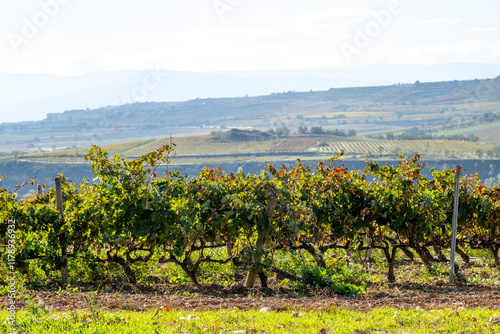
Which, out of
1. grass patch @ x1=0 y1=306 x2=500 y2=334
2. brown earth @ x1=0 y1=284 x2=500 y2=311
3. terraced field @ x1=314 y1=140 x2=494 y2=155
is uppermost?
grass patch @ x1=0 y1=306 x2=500 y2=334

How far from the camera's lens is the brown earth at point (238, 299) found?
674 centimetres

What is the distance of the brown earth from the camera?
22.1 feet

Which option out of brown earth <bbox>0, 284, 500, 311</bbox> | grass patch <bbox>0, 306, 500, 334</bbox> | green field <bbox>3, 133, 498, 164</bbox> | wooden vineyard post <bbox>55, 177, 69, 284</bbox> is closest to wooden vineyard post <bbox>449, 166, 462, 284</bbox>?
brown earth <bbox>0, 284, 500, 311</bbox>

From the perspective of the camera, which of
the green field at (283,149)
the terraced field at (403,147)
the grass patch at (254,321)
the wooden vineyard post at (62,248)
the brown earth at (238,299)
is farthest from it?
the terraced field at (403,147)

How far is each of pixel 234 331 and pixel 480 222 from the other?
590 centimetres

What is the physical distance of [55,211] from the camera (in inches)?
339

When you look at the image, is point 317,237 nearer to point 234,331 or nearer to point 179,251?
point 179,251

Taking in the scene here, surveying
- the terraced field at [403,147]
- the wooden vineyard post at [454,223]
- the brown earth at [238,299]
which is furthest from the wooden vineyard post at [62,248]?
the terraced field at [403,147]

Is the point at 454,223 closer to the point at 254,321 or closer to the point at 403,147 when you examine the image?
the point at 254,321

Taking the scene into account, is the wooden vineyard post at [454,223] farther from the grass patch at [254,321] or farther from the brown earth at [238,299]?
the grass patch at [254,321]

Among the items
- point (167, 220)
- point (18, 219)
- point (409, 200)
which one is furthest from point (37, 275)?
point (409, 200)

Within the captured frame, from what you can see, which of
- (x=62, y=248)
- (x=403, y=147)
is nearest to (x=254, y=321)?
(x=62, y=248)

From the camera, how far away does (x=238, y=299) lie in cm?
741

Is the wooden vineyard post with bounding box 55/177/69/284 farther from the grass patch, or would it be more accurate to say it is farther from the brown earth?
the grass patch
